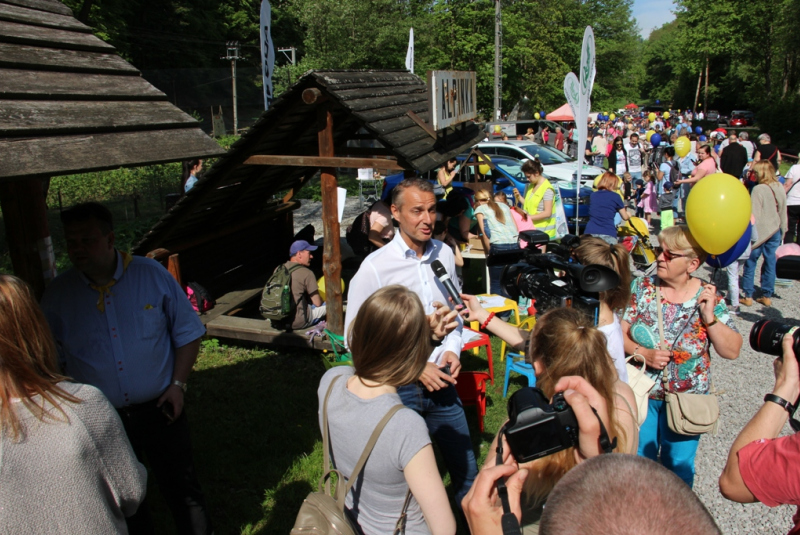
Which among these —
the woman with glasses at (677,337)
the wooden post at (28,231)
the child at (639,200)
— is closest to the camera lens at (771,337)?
the woman with glasses at (677,337)

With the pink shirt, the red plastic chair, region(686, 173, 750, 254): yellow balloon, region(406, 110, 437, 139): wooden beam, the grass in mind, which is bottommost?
the grass

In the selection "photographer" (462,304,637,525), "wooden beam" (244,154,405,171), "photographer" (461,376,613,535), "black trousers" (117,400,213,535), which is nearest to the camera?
"photographer" (461,376,613,535)

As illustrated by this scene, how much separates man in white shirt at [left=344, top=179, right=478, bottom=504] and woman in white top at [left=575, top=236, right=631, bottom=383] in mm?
777

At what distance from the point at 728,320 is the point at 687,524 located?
257 centimetres

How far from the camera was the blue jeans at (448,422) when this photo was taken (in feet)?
9.23

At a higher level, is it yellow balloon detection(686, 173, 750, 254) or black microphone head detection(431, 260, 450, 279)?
yellow balloon detection(686, 173, 750, 254)

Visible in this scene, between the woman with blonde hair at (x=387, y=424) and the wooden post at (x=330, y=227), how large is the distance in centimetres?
345

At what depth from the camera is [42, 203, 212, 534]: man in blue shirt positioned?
8.62 feet

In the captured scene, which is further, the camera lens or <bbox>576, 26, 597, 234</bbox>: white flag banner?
<bbox>576, 26, 597, 234</bbox>: white flag banner

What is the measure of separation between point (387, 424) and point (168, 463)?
158 cm

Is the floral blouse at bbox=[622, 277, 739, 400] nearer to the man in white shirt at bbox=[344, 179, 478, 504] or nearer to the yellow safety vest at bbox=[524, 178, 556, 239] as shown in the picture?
the man in white shirt at bbox=[344, 179, 478, 504]

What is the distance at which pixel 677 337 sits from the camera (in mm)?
3092

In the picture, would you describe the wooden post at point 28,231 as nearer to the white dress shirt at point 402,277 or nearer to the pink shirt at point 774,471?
the white dress shirt at point 402,277

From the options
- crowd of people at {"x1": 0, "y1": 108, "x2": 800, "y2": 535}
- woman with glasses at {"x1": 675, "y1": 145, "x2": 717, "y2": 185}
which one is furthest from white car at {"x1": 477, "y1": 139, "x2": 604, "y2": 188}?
crowd of people at {"x1": 0, "y1": 108, "x2": 800, "y2": 535}
